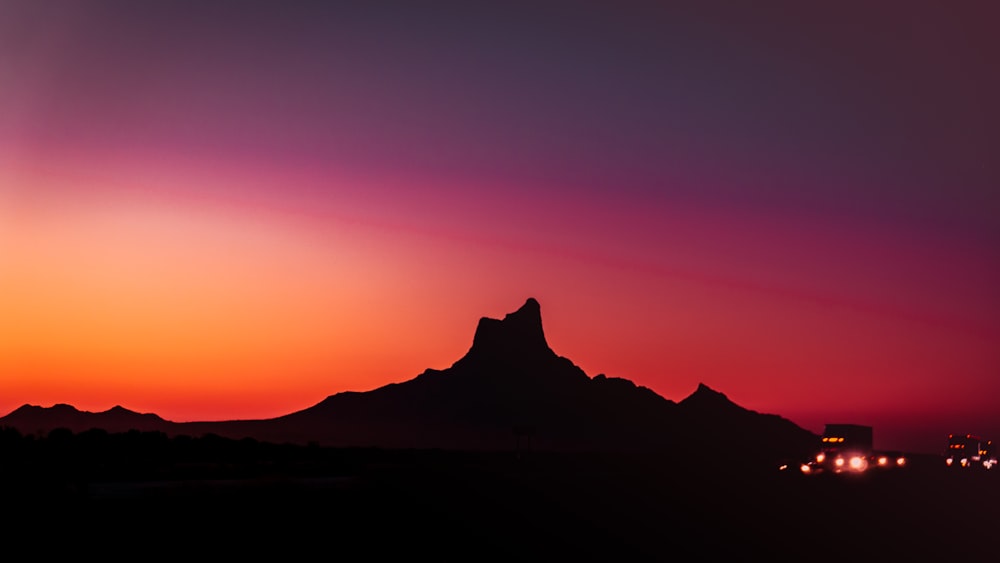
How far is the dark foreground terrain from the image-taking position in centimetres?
2788

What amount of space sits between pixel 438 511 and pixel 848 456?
47844mm

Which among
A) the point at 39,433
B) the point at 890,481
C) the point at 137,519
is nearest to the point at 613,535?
the point at 137,519

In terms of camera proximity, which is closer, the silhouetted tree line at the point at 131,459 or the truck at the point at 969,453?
the silhouetted tree line at the point at 131,459

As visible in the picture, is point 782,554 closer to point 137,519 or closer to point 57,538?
point 137,519

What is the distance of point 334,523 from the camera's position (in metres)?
32.2

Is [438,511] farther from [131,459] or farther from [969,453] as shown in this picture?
[969,453]

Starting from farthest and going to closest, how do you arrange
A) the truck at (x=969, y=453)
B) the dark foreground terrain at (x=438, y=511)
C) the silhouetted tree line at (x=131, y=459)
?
the truck at (x=969, y=453), the silhouetted tree line at (x=131, y=459), the dark foreground terrain at (x=438, y=511)

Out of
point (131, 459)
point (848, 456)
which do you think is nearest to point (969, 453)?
point (848, 456)

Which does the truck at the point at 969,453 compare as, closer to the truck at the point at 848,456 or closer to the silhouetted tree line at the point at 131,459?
the truck at the point at 848,456

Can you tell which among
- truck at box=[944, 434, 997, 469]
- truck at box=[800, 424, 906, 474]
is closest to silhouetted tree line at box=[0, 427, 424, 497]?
truck at box=[800, 424, 906, 474]

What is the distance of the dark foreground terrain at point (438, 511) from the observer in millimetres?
27875

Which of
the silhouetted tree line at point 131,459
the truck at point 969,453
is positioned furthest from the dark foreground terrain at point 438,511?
the truck at point 969,453

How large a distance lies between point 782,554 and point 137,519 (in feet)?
54.2

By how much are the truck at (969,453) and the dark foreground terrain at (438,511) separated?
48.2 m
